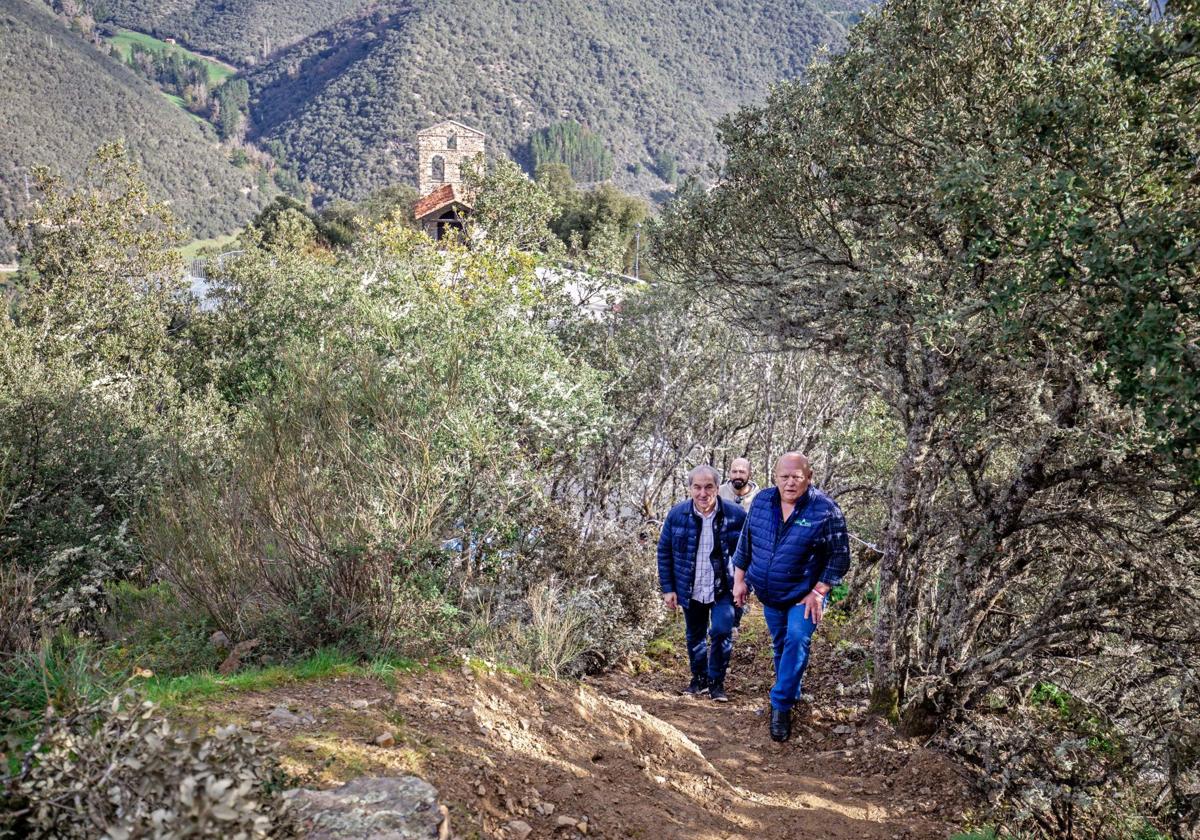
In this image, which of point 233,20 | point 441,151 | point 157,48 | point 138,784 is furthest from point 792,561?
point 233,20

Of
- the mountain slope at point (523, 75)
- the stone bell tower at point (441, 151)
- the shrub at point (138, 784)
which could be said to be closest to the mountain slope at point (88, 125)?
the mountain slope at point (523, 75)

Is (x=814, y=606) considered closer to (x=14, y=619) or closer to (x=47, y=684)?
(x=47, y=684)

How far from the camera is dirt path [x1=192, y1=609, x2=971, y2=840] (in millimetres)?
3375

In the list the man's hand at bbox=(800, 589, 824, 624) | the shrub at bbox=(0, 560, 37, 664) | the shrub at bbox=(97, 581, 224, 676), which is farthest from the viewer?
the shrub at bbox=(97, 581, 224, 676)

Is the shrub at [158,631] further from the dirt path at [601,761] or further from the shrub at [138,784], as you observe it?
the shrub at [138,784]

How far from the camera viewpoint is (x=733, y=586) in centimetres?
572

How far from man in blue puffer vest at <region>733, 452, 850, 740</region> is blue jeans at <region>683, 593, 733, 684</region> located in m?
0.54

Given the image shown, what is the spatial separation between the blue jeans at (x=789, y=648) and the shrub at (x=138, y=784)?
3236 millimetres

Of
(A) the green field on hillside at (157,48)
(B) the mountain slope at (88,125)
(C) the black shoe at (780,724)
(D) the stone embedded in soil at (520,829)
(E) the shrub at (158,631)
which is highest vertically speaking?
(A) the green field on hillside at (157,48)

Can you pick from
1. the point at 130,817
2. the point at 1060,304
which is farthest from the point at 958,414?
the point at 130,817

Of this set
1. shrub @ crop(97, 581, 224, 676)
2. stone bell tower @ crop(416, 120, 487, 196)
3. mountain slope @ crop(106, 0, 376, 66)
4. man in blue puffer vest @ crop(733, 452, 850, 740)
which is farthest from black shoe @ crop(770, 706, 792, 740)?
mountain slope @ crop(106, 0, 376, 66)

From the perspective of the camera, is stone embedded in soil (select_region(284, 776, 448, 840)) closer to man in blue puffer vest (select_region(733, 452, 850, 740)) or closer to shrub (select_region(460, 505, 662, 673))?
shrub (select_region(460, 505, 662, 673))

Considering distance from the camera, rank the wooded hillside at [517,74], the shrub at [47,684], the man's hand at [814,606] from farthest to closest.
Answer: the wooded hillside at [517,74], the man's hand at [814,606], the shrub at [47,684]

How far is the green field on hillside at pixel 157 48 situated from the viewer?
133 meters
